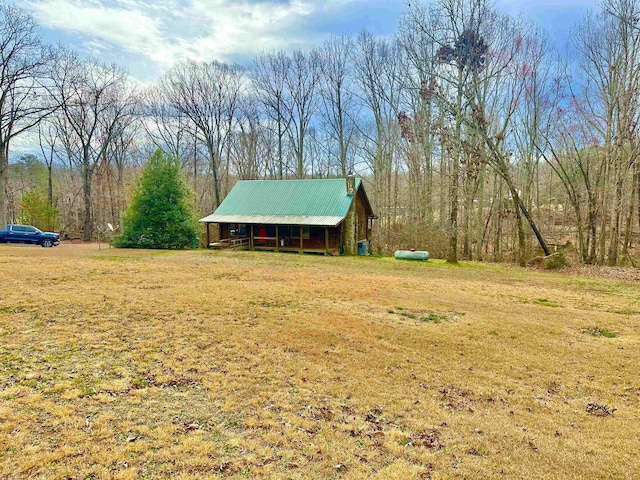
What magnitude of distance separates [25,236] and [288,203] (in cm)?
1611

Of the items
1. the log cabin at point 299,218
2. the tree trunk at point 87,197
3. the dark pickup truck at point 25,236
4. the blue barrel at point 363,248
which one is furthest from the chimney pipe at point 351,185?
the tree trunk at point 87,197

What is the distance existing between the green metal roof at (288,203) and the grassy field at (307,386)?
41.4 ft

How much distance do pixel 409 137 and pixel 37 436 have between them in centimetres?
2443

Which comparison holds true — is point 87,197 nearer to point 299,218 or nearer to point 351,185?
point 299,218

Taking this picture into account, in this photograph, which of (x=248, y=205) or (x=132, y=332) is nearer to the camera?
(x=132, y=332)

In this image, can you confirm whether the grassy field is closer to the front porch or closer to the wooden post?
the wooden post

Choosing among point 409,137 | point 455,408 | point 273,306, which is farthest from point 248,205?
point 455,408

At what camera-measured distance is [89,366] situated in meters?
4.93

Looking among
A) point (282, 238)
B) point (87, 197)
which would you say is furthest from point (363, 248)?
point (87, 197)

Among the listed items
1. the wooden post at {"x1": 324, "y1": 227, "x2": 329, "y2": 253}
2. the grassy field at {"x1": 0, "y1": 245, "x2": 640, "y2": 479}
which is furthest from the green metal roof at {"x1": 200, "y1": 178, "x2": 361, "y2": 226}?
the grassy field at {"x1": 0, "y1": 245, "x2": 640, "y2": 479}

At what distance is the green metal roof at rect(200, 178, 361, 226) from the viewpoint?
22.2 m

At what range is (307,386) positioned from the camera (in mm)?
4762

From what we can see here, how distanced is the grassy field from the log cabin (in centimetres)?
1259

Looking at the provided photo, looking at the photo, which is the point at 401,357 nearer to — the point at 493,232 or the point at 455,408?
the point at 455,408
